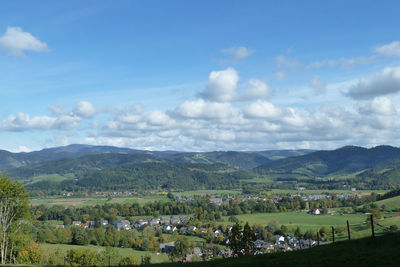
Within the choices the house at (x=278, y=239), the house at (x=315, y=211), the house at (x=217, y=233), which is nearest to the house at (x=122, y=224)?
the house at (x=217, y=233)

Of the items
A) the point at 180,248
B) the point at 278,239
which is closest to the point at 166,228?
the point at 180,248

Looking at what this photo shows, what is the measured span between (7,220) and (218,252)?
55449 mm

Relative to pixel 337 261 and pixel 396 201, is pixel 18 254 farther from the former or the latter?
pixel 396 201

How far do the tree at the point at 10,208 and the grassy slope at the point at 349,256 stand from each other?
1137 inches

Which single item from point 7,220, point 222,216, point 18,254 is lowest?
point 222,216

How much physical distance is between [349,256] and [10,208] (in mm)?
43530

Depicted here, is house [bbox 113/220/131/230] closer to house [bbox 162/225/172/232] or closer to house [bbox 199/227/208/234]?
house [bbox 162/225/172/232]

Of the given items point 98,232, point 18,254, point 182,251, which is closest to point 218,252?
point 182,251

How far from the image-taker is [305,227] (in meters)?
115

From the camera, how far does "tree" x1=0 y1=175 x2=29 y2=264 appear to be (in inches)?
1701

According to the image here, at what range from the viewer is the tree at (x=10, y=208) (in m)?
43.2

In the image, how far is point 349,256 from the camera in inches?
917

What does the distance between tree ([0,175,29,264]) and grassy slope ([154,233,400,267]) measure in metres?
28.9

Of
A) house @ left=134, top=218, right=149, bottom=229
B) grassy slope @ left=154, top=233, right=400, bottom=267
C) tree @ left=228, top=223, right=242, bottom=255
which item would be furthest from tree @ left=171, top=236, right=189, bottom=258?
grassy slope @ left=154, top=233, right=400, bottom=267
